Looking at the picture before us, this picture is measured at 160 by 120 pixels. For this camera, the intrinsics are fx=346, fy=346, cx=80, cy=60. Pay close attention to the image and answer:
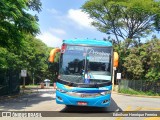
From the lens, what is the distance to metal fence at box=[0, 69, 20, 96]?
29.1 meters

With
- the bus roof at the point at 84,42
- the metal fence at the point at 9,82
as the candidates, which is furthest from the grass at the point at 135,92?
the bus roof at the point at 84,42

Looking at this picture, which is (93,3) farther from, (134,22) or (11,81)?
(11,81)

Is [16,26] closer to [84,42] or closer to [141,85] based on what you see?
[84,42]

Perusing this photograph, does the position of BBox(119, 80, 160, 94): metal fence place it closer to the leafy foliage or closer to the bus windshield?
the leafy foliage

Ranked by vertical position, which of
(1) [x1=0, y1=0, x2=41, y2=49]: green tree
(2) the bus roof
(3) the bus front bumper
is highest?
(1) [x1=0, y1=0, x2=41, y2=49]: green tree

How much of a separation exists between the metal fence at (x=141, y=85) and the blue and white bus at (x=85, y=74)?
25870mm

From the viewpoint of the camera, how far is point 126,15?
5459 centimetres

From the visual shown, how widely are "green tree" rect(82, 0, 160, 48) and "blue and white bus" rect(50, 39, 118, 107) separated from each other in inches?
1382

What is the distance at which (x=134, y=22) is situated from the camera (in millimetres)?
55125

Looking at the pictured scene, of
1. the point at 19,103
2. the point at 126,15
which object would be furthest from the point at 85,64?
the point at 126,15

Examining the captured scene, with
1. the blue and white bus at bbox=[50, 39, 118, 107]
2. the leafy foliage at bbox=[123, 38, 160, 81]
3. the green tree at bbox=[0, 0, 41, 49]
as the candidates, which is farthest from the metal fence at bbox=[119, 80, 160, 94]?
the blue and white bus at bbox=[50, 39, 118, 107]

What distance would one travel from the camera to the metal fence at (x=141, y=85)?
41.4m

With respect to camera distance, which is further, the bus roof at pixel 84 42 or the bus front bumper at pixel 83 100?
the bus roof at pixel 84 42

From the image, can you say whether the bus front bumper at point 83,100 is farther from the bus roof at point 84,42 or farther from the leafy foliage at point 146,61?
the leafy foliage at point 146,61
